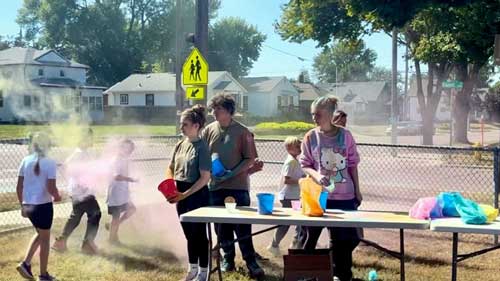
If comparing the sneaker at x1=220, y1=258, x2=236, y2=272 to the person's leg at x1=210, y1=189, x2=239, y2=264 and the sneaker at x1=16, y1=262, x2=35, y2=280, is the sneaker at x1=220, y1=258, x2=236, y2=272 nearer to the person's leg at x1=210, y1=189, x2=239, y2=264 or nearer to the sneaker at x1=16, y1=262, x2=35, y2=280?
the person's leg at x1=210, y1=189, x2=239, y2=264

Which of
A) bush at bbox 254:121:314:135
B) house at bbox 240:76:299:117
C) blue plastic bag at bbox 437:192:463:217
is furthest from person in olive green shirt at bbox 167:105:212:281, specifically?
house at bbox 240:76:299:117

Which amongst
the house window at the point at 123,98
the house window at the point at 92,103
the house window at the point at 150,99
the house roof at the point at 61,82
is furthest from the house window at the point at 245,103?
the house roof at the point at 61,82

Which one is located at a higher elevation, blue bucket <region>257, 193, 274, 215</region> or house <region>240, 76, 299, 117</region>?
house <region>240, 76, 299, 117</region>

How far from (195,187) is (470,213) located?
2233mm

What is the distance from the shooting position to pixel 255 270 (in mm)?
5570

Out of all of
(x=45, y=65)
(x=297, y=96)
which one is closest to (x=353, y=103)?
(x=297, y=96)

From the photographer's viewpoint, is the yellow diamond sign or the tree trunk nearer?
the yellow diamond sign

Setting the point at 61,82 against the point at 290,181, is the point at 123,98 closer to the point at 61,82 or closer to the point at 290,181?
the point at 61,82

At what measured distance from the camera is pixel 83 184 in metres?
6.64

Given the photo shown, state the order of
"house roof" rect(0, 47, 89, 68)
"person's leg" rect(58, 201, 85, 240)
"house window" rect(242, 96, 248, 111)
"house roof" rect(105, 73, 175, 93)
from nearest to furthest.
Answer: "person's leg" rect(58, 201, 85, 240) → "house roof" rect(0, 47, 89, 68) → "house roof" rect(105, 73, 175, 93) → "house window" rect(242, 96, 248, 111)

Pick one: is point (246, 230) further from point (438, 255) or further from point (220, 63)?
point (220, 63)

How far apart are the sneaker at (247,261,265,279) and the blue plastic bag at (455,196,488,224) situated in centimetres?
203

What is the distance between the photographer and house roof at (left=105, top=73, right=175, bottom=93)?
52.0 m

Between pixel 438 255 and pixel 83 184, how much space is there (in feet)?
13.5
